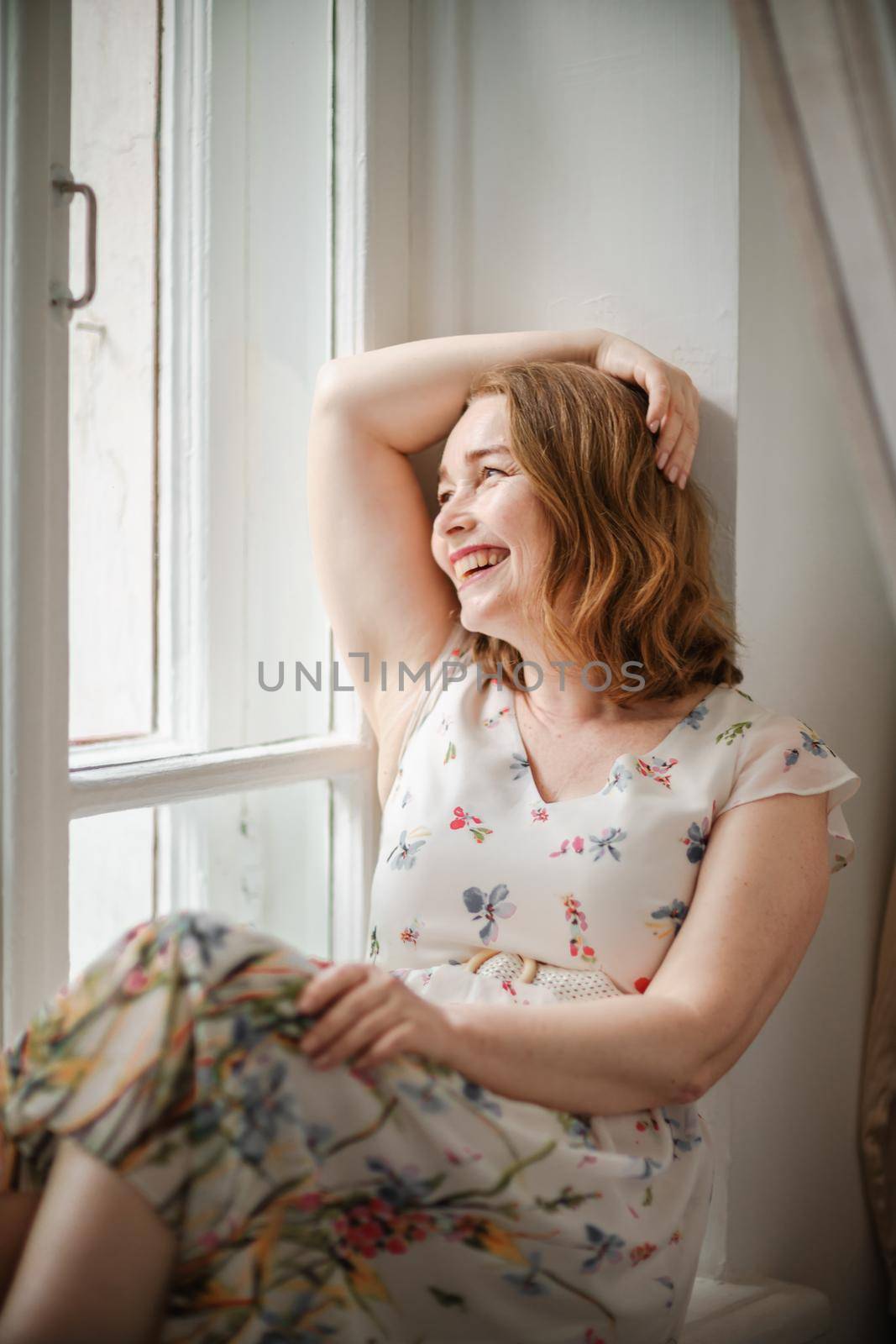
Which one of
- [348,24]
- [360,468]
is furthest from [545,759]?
[348,24]

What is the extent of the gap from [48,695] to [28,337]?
37 cm

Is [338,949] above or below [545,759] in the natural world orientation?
below

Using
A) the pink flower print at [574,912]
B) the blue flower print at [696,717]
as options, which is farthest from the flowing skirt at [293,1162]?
the blue flower print at [696,717]

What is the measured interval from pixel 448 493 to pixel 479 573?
0.47 feet

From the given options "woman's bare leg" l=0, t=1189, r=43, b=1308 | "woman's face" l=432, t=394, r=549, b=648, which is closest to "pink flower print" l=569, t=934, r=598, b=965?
"woman's face" l=432, t=394, r=549, b=648

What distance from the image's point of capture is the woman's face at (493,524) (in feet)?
4.86

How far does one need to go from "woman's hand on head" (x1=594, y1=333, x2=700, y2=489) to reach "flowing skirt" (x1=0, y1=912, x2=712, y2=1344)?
0.75 metres

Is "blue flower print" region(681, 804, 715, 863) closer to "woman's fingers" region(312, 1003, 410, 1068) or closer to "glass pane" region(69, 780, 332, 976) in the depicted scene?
"woman's fingers" region(312, 1003, 410, 1068)

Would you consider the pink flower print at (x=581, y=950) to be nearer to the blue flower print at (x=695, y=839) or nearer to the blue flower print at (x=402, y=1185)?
the blue flower print at (x=695, y=839)

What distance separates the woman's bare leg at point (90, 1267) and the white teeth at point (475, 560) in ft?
2.73


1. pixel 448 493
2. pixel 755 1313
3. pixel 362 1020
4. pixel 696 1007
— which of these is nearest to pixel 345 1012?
pixel 362 1020

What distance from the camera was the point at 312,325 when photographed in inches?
69.0

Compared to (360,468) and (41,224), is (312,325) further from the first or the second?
(41,224)

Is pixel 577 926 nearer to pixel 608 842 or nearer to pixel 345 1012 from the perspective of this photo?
pixel 608 842
